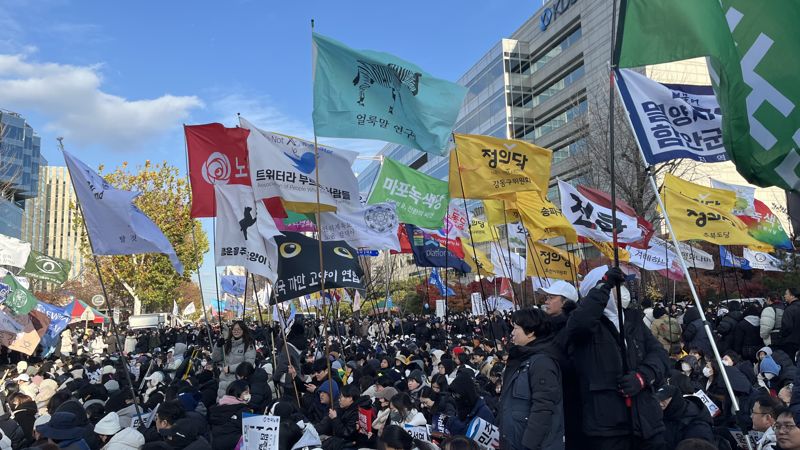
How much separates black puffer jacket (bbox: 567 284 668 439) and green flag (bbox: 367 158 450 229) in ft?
29.0

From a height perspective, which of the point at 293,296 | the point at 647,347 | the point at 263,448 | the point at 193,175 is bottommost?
the point at 263,448

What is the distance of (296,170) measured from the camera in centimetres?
915

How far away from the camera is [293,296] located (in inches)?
366

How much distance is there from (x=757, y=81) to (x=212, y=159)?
25.7 ft

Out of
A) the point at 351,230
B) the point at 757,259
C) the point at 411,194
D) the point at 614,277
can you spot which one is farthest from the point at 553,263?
the point at 614,277

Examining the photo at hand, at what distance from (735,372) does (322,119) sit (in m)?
5.82

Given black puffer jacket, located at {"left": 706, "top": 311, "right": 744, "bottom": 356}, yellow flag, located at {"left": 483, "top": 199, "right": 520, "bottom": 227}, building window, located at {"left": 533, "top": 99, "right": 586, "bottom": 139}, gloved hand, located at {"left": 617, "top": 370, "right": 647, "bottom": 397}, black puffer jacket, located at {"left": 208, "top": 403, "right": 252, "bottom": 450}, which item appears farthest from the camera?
building window, located at {"left": 533, "top": 99, "right": 586, "bottom": 139}

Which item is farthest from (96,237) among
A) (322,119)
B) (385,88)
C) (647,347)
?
(647,347)

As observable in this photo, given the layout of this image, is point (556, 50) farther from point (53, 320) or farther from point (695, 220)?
point (53, 320)

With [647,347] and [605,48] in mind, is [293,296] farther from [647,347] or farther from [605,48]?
[605,48]

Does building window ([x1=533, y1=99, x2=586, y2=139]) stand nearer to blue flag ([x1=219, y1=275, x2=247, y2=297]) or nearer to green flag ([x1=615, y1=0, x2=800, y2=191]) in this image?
blue flag ([x1=219, y1=275, x2=247, y2=297])

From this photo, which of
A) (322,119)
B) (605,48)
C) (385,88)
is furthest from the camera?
(605,48)

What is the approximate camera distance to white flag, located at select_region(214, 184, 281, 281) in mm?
8805

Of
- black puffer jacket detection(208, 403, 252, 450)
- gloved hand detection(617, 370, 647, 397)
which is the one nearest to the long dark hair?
black puffer jacket detection(208, 403, 252, 450)
